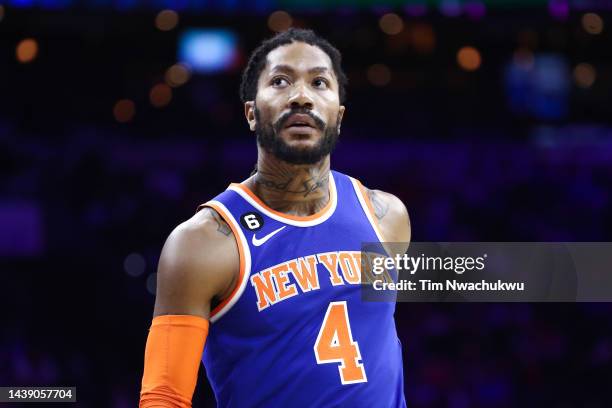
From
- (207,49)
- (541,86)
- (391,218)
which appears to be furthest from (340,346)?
(541,86)

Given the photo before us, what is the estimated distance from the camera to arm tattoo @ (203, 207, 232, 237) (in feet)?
9.11

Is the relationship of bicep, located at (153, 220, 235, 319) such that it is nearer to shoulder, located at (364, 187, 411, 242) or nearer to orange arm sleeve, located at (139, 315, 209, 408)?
orange arm sleeve, located at (139, 315, 209, 408)

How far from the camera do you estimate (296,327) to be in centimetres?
272

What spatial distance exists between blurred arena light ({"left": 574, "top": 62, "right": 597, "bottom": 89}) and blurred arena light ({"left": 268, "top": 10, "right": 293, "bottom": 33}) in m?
5.87

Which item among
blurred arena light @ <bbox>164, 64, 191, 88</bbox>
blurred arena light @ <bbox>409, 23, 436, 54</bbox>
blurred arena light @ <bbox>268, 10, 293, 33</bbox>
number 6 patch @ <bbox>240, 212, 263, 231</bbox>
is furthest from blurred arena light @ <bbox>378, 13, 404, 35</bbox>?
number 6 patch @ <bbox>240, 212, 263, 231</bbox>

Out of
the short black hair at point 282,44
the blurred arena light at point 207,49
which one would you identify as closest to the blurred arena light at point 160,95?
the blurred arena light at point 207,49

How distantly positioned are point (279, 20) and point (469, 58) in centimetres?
343

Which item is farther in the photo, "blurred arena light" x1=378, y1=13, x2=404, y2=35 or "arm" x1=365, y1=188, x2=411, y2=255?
"blurred arena light" x1=378, y1=13, x2=404, y2=35

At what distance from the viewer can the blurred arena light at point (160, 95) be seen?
47.0 feet

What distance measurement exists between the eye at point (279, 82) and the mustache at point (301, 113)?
132 mm

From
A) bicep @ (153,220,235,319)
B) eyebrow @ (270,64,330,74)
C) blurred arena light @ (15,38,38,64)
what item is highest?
blurred arena light @ (15,38,38,64)

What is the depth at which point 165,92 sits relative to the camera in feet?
48.0

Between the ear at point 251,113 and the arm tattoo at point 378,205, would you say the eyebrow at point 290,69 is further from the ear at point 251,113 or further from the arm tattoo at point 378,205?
the arm tattoo at point 378,205

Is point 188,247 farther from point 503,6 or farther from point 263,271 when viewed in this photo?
point 503,6
